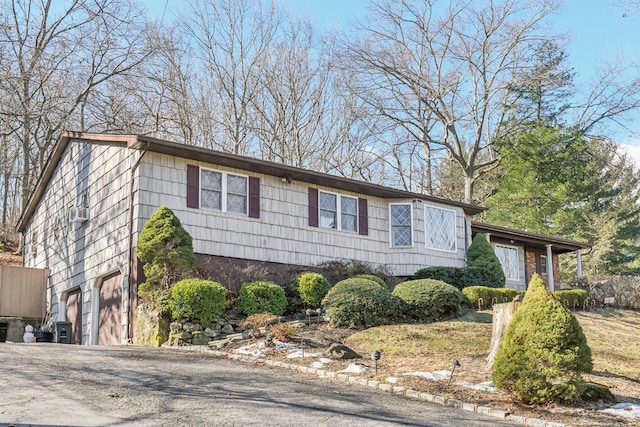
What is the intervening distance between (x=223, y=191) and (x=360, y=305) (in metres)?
4.60

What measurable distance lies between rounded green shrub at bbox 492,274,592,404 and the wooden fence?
16106 millimetres

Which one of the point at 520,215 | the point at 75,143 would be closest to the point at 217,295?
the point at 75,143

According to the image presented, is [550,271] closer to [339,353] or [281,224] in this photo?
[281,224]

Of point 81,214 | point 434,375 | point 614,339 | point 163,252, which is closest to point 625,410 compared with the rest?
point 434,375

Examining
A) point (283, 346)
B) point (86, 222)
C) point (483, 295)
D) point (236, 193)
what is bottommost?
point (283, 346)

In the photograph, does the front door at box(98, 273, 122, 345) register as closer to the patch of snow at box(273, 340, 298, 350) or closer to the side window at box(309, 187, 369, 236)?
the patch of snow at box(273, 340, 298, 350)

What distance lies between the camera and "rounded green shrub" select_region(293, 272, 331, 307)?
1723 centimetres

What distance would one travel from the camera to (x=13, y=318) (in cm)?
2081

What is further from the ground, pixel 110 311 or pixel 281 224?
pixel 281 224

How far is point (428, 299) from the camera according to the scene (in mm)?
16562

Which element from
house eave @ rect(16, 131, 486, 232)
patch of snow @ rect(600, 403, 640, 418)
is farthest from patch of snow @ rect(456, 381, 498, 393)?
house eave @ rect(16, 131, 486, 232)

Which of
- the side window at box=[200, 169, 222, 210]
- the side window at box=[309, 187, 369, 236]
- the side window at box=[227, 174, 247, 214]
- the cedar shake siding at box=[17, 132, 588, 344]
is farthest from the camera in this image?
the side window at box=[309, 187, 369, 236]

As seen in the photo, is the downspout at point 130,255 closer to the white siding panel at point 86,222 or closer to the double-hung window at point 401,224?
the white siding panel at point 86,222

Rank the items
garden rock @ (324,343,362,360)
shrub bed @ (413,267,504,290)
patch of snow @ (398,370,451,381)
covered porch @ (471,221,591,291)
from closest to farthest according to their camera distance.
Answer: patch of snow @ (398,370,451,381) → garden rock @ (324,343,362,360) → shrub bed @ (413,267,504,290) → covered porch @ (471,221,591,291)
